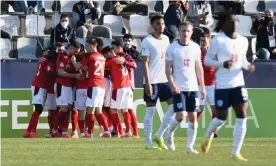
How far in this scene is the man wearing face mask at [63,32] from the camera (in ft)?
81.6

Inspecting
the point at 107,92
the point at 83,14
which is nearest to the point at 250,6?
the point at 83,14

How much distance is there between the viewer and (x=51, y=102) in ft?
79.2

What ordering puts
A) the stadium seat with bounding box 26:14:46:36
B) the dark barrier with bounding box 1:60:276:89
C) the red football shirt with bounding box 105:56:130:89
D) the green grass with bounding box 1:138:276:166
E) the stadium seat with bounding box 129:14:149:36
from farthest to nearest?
the stadium seat with bounding box 129:14:149:36, the stadium seat with bounding box 26:14:46:36, the dark barrier with bounding box 1:60:276:89, the red football shirt with bounding box 105:56:130:89, the green grass with bounding box 1:138:276:166

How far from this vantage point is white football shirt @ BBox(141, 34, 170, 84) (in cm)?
1753

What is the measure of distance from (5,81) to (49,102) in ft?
3.81

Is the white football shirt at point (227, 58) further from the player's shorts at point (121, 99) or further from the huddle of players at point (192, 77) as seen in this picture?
the player's shorts at point (121, 99)

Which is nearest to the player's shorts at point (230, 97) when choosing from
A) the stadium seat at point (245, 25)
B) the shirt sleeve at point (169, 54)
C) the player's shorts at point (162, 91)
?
the shirt sleeve at point (169, 54)

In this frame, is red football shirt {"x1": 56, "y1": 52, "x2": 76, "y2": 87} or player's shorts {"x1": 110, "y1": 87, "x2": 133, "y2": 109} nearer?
player's shorts {"x1": 110, "y1": 87, "x2": 133, "y2": 109}

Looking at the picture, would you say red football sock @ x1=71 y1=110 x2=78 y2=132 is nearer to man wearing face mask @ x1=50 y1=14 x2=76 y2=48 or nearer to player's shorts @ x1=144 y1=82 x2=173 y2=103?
man wearing face mask @ x1=50 y1=14 x2=76 y2=48

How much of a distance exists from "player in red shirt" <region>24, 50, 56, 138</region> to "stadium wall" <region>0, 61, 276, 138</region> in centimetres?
47

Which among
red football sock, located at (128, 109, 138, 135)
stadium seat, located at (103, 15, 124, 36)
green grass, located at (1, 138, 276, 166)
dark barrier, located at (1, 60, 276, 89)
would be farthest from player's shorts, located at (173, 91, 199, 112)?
stadium seat, located at (103, 15, 124, 36)

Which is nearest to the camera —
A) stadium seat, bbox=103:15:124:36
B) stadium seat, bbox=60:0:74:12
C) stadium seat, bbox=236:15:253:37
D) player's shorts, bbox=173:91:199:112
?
player's shorts, bbox=173:91:199:112

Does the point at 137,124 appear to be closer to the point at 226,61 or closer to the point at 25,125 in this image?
the point at 25,125

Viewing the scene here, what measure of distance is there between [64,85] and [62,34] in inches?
65.4
